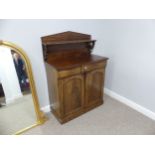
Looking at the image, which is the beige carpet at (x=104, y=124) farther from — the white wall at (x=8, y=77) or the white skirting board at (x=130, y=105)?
the white wall at (x=8, y=77)

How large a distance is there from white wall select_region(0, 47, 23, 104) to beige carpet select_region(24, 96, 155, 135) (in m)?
0.57

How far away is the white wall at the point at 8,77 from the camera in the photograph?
1.65 meters

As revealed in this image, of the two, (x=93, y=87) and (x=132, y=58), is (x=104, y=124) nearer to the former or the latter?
(x=93, y=87)

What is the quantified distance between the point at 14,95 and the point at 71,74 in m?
0.79

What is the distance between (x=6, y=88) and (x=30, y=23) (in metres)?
0.86

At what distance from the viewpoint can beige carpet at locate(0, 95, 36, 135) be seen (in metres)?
1.83

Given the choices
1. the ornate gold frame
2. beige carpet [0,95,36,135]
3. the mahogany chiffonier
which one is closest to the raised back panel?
the mahogany chiffonier

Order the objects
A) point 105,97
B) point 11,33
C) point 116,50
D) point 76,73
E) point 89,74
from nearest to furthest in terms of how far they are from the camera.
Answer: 1. point 11,33
2. point 76,73
3. point 89,74
4. point 116,50
5. point 105,97

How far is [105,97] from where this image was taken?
2713 millimetres

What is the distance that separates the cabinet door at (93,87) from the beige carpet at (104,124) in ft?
0.61

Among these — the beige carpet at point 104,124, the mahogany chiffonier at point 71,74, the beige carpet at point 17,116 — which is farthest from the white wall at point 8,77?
the beige carpet at point 104,124

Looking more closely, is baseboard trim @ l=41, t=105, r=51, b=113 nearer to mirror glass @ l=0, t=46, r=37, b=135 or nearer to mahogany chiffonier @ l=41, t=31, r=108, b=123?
mahogany chiffonier @ l=41, t=31, r=108, b=123
